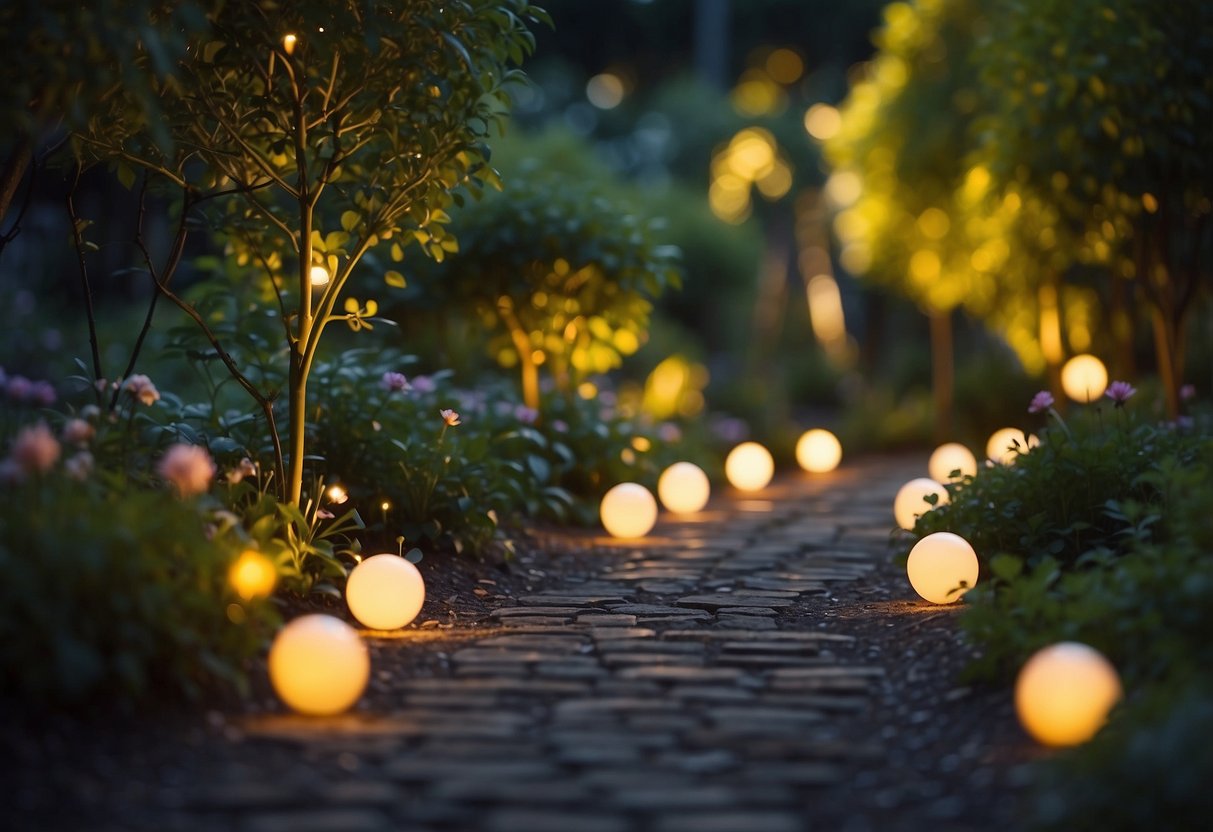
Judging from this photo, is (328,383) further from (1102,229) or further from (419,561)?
(1102,229)

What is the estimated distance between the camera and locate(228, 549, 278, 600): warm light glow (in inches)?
151

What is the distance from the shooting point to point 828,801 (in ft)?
10.2

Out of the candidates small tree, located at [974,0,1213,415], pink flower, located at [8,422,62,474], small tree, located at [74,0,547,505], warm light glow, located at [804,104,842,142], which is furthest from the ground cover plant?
warm light glow, located at [804,104,842,142]

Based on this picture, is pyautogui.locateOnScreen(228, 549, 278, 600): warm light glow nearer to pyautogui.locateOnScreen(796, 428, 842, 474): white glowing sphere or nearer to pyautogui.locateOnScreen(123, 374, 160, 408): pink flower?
pyautogui.locateOnScreen(123, 374, 160, 408): pink flower

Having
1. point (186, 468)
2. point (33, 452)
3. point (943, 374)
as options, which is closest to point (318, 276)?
point (186, 468)

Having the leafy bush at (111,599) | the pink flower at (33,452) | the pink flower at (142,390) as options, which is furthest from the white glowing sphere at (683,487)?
the pink flower at (33,452)

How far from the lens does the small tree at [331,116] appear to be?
181 inches

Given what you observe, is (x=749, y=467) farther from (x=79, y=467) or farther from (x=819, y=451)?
(x=79, y=467)

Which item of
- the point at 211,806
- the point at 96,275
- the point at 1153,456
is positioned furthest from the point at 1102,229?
the point at 96,275

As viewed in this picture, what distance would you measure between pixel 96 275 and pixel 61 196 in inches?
39.6

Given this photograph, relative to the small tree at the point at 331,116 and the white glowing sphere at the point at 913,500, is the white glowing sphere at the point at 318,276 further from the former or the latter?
the white glowing sphere at the point at 913,500

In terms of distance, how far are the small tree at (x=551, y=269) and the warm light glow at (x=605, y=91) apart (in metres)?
16.2

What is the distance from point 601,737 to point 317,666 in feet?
2.86

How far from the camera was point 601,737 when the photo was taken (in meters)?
3.46
